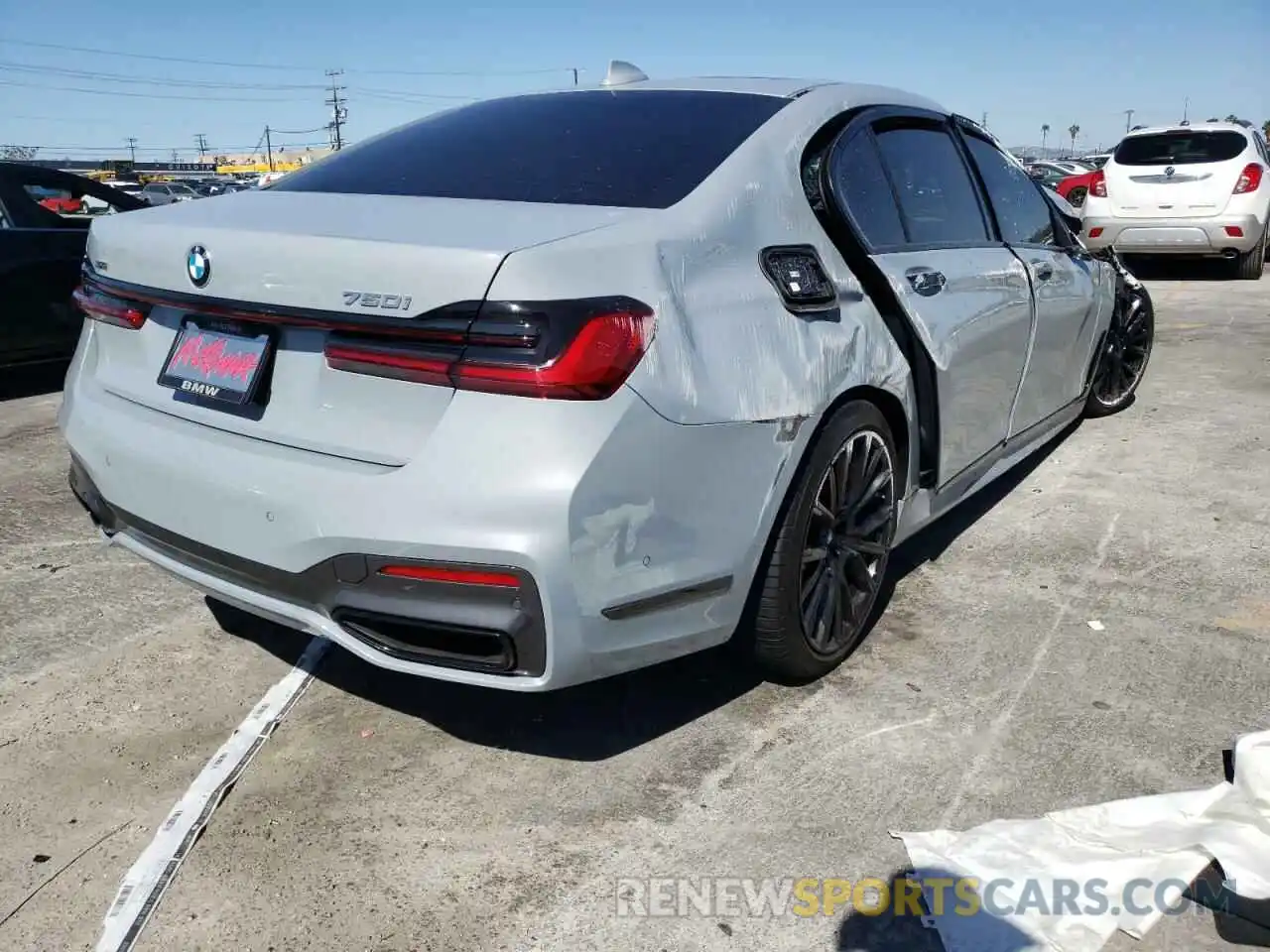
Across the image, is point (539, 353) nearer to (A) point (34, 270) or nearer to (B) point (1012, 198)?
(B) point (1012, 198)

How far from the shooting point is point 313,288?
2.22m

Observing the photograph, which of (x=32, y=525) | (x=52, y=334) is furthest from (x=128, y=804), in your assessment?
(x=52, y=334)

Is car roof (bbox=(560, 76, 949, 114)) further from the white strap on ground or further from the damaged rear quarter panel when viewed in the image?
the white strap on ground

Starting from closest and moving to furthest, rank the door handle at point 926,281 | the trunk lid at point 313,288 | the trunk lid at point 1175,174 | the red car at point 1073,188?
the trunk lid at point 313,288, the door handle at point 926,281, the trunk lid at point 1175,174, the red car at point 1073,188

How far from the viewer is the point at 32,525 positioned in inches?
167

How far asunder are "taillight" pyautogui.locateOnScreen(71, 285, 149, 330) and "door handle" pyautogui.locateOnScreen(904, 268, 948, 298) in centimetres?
201

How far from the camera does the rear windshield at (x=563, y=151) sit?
2580 millimetres

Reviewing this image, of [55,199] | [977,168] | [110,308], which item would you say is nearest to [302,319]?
[110,308]

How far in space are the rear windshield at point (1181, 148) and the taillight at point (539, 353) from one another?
10.9 metres

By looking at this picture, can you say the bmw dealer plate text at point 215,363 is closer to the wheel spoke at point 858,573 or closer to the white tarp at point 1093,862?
the wheel spoke at point 858,573

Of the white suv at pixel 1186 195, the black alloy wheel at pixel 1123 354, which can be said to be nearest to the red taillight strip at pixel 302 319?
the black alloy wheel at pixel 1123 354

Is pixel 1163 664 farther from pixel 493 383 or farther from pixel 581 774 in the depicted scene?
pixel 493 383

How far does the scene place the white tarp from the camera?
6.65 feet

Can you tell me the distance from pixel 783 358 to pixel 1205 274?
456 inches
